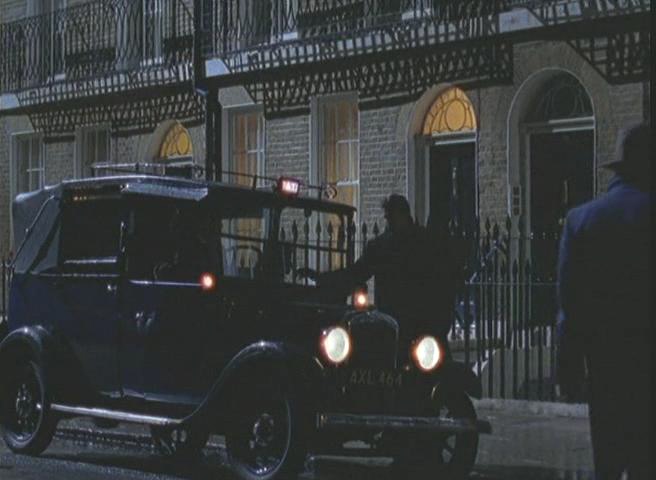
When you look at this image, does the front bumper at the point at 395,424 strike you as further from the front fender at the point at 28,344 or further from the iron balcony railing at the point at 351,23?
the iron balcony railing at the point at 351,23

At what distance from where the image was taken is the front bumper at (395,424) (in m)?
10.0

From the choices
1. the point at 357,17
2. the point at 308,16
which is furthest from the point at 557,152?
the point at 308,16

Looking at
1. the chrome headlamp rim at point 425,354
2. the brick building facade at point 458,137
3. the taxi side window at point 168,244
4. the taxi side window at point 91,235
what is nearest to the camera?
the chrome headlamp rim at point 425,354

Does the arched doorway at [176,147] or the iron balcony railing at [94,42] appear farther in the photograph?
the arched doorway at [176,147]

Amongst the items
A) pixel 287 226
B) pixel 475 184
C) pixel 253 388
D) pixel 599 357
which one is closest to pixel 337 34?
pixel 475 184

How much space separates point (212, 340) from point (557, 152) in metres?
8.56

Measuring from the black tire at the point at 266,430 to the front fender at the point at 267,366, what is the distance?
61 mm

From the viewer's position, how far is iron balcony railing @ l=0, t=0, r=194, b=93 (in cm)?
2366

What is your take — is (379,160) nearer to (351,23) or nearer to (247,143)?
(351,23)

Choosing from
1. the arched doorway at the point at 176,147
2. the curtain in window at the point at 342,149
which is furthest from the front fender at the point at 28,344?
the arched doorway at the point at 176,147

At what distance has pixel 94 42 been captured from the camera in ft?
83.1

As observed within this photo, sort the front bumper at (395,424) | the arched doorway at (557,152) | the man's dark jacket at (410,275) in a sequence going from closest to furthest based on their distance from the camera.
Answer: the front bumper at (395,424) < the man's dark jacket at (410,275) < the arched doorway at (557,152)

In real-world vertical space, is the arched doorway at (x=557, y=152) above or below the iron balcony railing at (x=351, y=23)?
below

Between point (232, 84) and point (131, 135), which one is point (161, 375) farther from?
point (131, 135)
